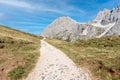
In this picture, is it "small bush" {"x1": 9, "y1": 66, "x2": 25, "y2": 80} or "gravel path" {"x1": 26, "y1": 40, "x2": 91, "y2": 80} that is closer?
"gravel path" {"x1": 26, "y1": 40, "x2": 91, "y2": 80}

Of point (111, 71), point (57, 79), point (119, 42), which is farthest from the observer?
point (119, 42)

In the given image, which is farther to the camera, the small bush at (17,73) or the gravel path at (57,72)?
the small bush at (17,73)

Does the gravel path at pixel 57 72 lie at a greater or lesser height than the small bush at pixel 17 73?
greater

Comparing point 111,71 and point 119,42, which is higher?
point 119,42

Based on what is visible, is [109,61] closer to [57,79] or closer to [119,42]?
[57,79]

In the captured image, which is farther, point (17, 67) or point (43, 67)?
point (17, 67)

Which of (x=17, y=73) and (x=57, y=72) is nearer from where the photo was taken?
(x=57, y=72)

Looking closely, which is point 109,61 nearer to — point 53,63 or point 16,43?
point 53,63

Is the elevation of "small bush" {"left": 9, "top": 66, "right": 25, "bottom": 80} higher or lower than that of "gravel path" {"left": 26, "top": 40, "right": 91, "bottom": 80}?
lower

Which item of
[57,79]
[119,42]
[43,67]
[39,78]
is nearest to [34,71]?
[43,67]

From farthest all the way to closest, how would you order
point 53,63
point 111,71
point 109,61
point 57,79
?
1. point 109,61
2. point 53,63
3. point 111,71
4. point 57,79

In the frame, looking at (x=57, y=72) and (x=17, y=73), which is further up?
(x=57, y=72)

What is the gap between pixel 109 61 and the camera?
1289 inches

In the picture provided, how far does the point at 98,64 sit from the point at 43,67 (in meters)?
8.96
